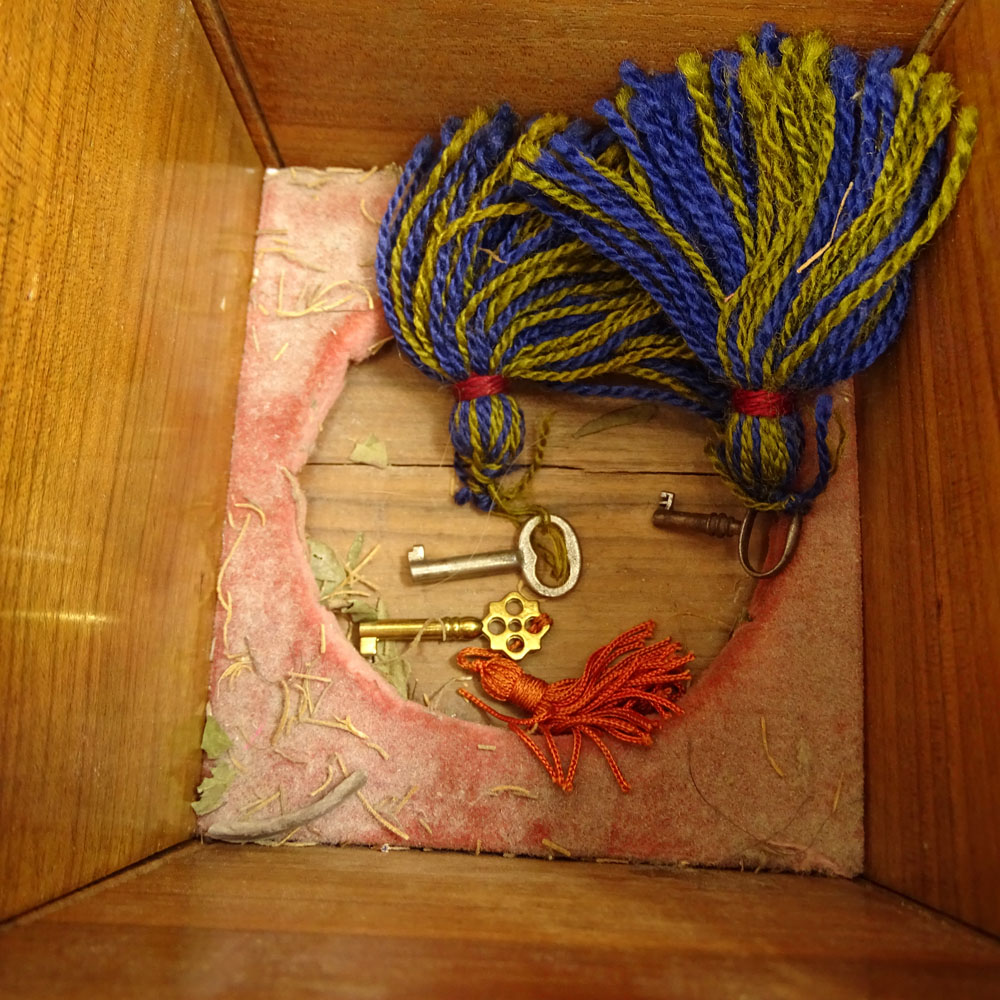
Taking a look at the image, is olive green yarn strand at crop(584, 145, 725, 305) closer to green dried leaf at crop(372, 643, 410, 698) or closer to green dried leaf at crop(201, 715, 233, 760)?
green dried leaf at crop(372, 643, 410, 698)

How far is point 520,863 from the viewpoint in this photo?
0.87 metres

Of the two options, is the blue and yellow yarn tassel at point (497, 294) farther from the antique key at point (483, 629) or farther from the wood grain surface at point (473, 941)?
the wood grain surface at point (473, 941)

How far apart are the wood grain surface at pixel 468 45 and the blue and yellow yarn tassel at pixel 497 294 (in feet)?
0.12

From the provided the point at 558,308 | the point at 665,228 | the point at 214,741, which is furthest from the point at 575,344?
the point at 214,741

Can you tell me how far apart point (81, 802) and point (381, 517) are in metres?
0.43

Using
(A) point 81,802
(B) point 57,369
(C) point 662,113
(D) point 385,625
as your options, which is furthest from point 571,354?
(A) point 81,802

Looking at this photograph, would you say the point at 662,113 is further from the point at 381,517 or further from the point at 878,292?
the point at 381,517

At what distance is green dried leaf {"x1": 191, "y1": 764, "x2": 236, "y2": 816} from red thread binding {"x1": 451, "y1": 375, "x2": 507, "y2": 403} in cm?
44

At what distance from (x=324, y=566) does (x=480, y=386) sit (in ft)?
0.86

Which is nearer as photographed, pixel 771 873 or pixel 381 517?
pixel 771 873

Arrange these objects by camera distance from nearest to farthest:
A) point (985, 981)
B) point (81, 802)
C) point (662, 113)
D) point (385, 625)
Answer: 1. point (985, 981)
2. point (81, 802)
3. point (662, 113)
4. point (385, 625)

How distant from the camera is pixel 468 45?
89cm

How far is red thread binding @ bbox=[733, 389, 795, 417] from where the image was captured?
0.88m

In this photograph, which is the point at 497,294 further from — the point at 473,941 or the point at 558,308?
the point at 473,941
